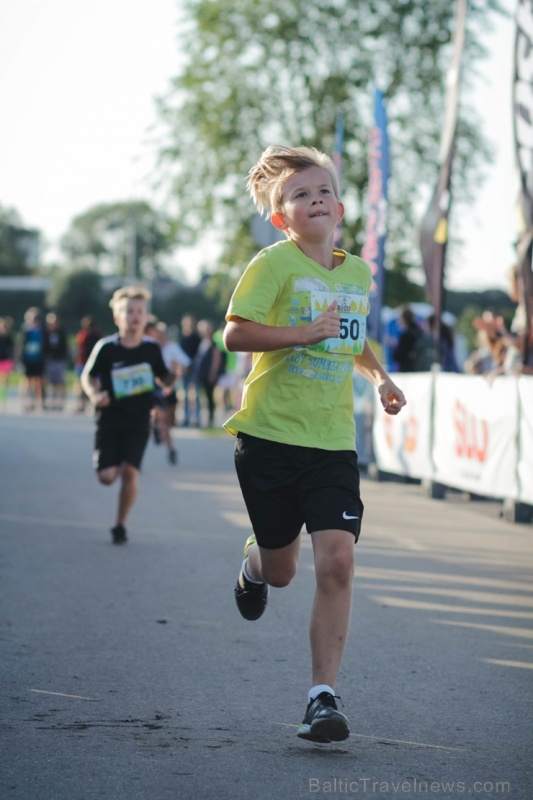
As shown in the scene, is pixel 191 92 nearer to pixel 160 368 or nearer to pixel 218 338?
pixel 218 338

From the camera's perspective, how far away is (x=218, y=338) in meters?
25.9

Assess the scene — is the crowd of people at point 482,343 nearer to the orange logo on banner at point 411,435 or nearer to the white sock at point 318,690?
the orange logo on banner at point 411,435

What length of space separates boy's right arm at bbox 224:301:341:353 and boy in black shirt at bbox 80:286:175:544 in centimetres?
490

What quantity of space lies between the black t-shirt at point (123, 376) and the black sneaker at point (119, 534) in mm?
828

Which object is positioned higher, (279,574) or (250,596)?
(279,574)

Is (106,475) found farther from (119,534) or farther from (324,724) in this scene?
(324,724)

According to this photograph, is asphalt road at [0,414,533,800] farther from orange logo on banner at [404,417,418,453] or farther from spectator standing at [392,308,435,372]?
spectator standing at [392,308,435,372]

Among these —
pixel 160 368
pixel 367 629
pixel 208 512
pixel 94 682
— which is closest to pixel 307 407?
pixel 94 682

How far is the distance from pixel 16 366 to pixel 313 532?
215 ft

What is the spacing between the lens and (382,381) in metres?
5.02

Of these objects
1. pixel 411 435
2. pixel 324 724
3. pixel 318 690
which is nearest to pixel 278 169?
pixel 318 690

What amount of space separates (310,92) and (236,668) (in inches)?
1319

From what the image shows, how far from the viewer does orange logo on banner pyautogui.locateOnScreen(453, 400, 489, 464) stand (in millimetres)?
11727

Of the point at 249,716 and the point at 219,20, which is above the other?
the point at 219,20
